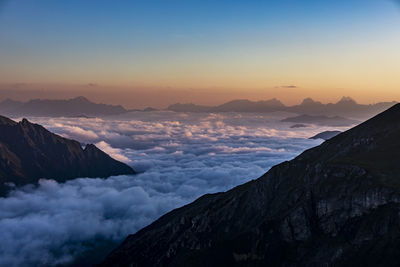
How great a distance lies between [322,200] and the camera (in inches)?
7003

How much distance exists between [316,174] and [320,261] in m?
55.4

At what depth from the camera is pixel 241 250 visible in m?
188

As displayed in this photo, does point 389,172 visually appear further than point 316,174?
No

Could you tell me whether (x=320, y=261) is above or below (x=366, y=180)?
below

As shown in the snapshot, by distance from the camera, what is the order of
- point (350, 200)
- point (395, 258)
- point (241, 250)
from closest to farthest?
point (395, 258)
point (350, 200)
point (241, 250)

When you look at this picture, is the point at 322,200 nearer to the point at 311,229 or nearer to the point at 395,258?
the point at 311,229

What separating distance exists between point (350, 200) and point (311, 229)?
78.7ft

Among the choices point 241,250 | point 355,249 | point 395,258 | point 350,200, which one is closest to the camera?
point 395,258

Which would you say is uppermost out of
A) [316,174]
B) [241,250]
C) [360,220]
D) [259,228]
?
[316,174]

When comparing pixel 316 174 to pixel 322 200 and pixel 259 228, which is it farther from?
pixel 259 228

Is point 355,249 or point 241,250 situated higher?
point 355,249

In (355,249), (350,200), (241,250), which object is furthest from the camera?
(241,250)

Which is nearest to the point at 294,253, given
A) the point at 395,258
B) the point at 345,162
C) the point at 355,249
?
the point at 355,249

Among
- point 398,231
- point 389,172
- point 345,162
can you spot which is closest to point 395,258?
point 398,231
